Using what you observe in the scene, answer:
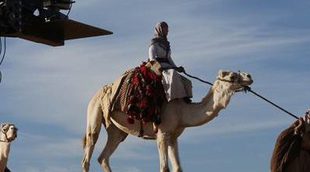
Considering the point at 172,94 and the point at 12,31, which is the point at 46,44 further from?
the point at 172,94

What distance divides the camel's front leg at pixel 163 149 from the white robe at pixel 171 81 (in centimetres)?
A: 49

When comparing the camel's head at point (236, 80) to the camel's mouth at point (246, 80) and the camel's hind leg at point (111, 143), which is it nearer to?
the camel's mouth at point (246, 80)

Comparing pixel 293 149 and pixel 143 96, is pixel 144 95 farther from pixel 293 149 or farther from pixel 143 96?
pixel 293 149

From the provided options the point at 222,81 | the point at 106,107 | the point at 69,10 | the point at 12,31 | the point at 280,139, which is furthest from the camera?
the point at 106,107

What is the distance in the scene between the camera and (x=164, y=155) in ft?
44.5

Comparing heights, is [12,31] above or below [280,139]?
above

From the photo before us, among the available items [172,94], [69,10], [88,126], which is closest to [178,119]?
[172,94]

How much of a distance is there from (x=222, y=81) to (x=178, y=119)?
807mm

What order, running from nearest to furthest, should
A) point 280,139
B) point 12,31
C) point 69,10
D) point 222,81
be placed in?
point 280,139
point 12,31
point 69,10
point 222,81

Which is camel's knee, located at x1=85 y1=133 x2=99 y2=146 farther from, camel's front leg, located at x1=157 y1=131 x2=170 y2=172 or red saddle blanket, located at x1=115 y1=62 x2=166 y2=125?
camel's front leg, located at x1=157 y1=131 x2=170 y2=172

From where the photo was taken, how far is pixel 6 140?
554 inches

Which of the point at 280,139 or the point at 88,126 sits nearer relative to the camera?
the point at 280,139

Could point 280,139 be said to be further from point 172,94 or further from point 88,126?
point 88,126

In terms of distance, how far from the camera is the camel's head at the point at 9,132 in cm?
1400
